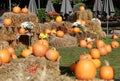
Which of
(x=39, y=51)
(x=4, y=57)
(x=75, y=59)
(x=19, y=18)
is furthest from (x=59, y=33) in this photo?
(x=39, y=51)

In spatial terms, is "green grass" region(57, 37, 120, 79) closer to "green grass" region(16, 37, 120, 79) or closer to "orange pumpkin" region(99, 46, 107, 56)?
"green grass" region(16, 37, 120, 79)

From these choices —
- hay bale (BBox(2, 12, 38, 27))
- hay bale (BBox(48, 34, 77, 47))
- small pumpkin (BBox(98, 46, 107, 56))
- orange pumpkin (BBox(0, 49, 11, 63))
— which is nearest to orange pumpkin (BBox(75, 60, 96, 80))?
orange pumpkin (BBox(0, 49, 11, 63))

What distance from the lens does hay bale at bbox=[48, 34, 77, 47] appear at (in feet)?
53.2

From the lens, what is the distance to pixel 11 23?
16.2 m

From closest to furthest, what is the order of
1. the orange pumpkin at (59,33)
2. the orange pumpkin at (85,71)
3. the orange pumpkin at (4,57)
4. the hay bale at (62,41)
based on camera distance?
the orange pumpkin at (85,71) < the orange pumpkin at (4,57) < the hay bale at (62,41) < the orange pumpkin at (59,33)

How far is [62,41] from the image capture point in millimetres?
16266

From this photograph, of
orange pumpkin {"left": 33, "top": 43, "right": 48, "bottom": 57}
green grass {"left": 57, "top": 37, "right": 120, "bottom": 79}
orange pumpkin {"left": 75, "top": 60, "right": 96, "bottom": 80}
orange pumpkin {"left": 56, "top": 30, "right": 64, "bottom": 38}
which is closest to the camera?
orange pumpkin {"left": 75, "top": 60, "right": 96, "bottom": 80}

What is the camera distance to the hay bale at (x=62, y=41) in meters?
16.2

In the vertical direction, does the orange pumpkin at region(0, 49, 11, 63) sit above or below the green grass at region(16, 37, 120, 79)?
above

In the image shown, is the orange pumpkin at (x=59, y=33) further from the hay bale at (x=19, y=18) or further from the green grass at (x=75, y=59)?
the green grass at (x=75, y=59)

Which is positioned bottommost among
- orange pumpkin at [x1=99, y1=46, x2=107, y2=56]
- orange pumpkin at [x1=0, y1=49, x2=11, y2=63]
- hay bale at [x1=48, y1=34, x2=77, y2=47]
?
hay bale at [x1=48, y1=34, x2=77, y2=47]

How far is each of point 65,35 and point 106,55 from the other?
4428 millimetres

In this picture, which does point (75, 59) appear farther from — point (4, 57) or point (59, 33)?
point (59, 33)

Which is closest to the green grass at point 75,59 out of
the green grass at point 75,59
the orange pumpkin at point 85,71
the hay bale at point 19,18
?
the green grass at point 75,59
